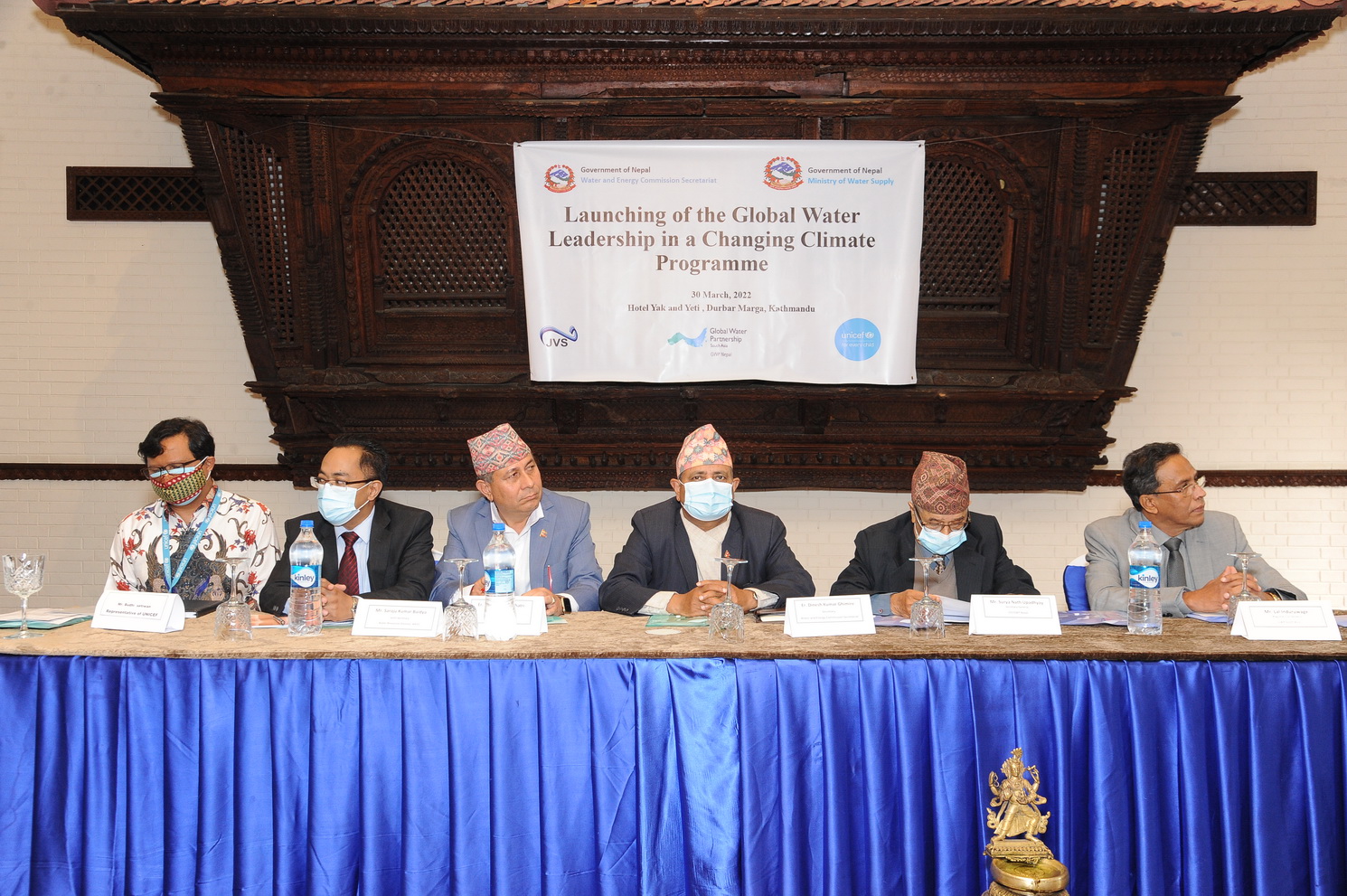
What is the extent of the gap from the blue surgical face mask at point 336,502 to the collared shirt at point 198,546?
40 cm

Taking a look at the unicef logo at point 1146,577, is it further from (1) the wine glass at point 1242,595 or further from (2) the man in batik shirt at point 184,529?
(2) the man in batik shirt at point 184,529

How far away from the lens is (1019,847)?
2057 millimetres

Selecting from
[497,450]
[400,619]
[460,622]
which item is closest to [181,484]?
[497,450]

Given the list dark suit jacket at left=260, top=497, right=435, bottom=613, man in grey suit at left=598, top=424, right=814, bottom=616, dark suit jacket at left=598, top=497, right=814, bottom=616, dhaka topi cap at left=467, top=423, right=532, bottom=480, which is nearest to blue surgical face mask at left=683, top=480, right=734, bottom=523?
man in grey suit at left=598, top=424, right=814, bottom=616

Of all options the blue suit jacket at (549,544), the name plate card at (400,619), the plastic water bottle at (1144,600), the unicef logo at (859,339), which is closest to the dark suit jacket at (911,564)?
the plastic water bottle at (1144,600)

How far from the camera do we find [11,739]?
2486 millimetres

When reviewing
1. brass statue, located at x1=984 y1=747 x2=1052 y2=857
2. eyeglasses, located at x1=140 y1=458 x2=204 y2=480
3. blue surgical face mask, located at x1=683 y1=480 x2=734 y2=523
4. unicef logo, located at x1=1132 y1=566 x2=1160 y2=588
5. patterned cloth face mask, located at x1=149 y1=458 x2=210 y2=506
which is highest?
eyeglasses, located at x1=140 y1=458 x2=204 y2=480

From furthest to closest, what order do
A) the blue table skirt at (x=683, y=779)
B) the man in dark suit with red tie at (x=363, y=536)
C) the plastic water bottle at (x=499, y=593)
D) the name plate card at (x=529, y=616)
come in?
1. the man in dark suit with red tie at (x=363, y=536)
2. the name plate card at (x=529, y=616)
3. the plastic water bottle at (x=499, y=593)
4. the blue table skirt at (x=683, y=779)

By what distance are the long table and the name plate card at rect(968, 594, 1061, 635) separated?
0.22 metres

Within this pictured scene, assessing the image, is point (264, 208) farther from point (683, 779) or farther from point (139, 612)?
point (683, 779)

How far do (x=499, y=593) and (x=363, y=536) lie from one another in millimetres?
946

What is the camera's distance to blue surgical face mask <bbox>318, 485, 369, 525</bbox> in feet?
10.7

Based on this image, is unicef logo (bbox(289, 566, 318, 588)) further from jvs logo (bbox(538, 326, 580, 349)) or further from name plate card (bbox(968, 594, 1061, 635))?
jvs logo (bbox(538, 326, 580, 349))

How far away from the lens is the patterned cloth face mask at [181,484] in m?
3.39
